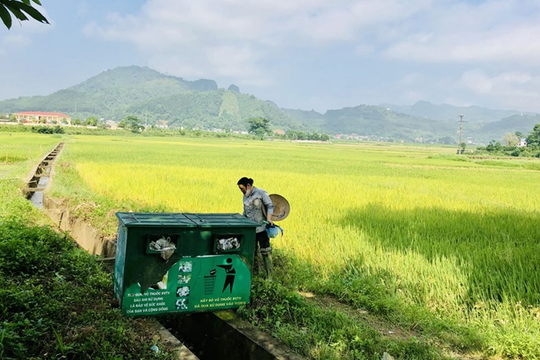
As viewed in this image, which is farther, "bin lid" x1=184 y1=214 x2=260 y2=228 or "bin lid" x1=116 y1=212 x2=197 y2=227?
"bin lid" x1=184 y1=214 x2=260 y2=228

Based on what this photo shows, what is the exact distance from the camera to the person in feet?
15.3

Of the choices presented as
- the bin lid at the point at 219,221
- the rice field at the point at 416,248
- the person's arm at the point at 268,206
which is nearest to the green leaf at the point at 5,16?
the bin lid at the point at 219,221

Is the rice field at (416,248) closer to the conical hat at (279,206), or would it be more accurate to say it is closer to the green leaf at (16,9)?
the conical hat at (279,206)

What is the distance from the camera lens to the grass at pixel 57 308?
271 centimetres

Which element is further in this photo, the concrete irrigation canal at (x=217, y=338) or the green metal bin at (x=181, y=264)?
the green metal bin at (x=181, y=264)

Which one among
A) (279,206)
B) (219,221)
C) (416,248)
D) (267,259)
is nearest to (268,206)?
(279,206)

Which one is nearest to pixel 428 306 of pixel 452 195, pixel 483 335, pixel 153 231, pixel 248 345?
pixel 483 335

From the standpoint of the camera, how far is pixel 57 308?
129 inches

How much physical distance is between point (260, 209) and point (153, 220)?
1.59m

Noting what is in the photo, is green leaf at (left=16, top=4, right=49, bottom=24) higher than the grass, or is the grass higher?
green leaf at (left=16, top=4, right=49, bottom=24)

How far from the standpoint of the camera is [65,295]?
3627 mm

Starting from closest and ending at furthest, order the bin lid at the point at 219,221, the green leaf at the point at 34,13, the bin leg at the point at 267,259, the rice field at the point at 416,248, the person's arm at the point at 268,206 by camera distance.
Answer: the green leaf at the point at 34,13, the bin lid at the point at 219,221, the rice field at the point at 416,248, the person's arm at the point at 268,206, the bin leg at the point at 267,259

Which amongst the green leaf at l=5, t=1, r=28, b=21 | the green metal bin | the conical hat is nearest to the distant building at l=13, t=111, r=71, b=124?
the conical hat

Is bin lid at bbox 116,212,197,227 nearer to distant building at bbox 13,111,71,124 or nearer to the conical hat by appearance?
the conical hat
